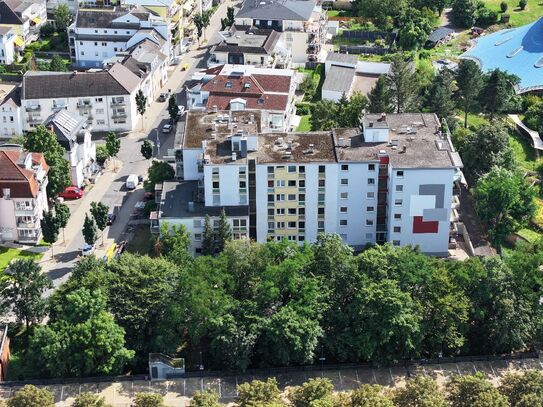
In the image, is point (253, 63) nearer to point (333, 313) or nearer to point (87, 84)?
point (87, 84)

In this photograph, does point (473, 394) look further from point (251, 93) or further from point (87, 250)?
point (251, 93)

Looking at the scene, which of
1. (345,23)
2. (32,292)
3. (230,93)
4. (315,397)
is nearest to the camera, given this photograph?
(315,397)

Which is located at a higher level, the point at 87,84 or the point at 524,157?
the point at 87,84

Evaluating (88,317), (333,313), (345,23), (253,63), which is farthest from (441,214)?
(345,23)

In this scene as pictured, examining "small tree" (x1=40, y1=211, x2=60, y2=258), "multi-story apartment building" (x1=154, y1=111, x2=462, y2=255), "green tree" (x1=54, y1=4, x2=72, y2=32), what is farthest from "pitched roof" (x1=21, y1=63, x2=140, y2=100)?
"green tree" (x1=54, y1=4, x2=72, y2=32)

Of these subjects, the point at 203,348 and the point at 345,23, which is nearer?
the point at 203,348

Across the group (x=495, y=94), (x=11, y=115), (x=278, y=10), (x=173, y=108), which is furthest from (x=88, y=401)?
(x=278, y=10)
